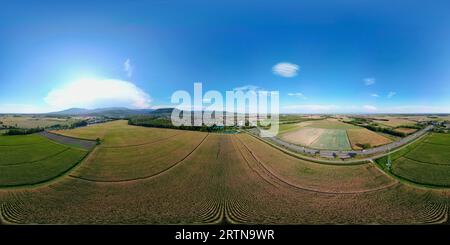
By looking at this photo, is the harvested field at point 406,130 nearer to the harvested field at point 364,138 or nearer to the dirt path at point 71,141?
the harvested field at point 364,138

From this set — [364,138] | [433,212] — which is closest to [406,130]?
[364,138]

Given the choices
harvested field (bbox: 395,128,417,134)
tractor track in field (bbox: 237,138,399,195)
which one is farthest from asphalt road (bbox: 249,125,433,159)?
tractor track in field (bbox: 237,138,399,195)

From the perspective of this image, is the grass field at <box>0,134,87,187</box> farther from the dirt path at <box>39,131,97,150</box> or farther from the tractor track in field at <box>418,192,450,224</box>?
the tractor track in field at <box>418,192,450,224</box>

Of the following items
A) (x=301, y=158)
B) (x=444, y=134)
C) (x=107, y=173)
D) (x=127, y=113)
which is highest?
(x=127, y=113)

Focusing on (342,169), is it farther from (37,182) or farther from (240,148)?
(37,182)

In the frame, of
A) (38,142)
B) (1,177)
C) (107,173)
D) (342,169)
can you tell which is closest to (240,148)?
(342,169)

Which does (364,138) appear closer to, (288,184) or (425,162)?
(425,162)
